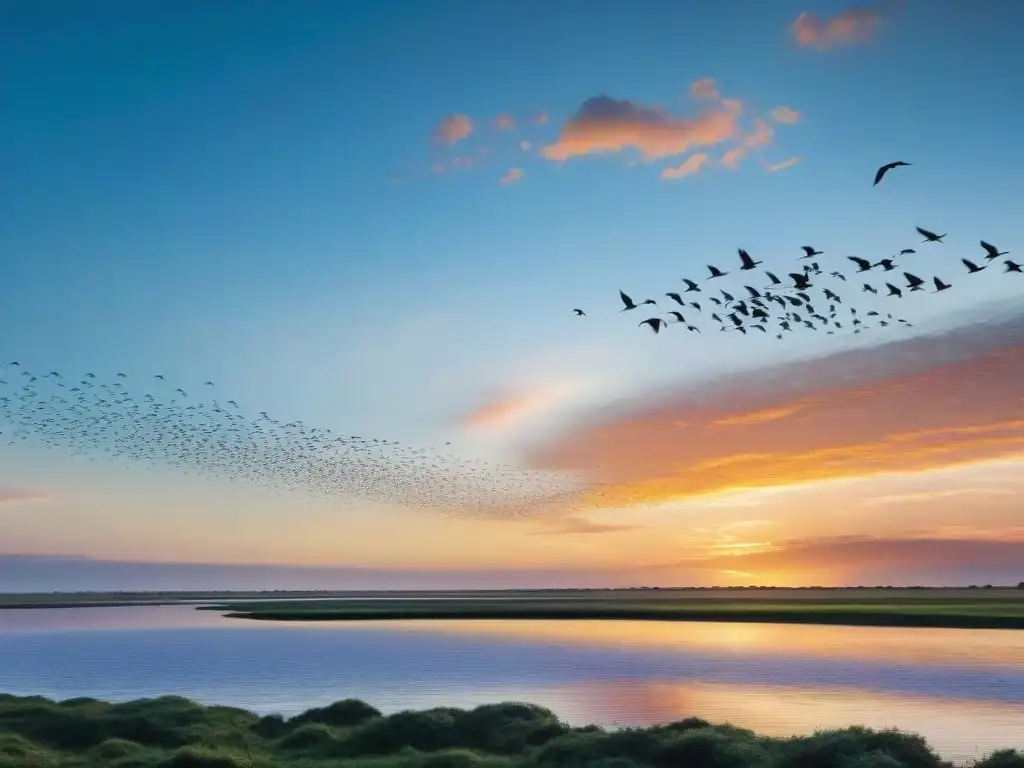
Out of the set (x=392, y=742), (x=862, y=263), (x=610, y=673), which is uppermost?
(x=862, y=263)

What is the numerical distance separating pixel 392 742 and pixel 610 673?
30.8m

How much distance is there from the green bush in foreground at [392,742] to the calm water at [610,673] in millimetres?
6975

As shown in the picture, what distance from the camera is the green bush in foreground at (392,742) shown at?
29391 millimetres

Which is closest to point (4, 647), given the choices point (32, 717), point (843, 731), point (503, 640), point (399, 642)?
point (399, 642)

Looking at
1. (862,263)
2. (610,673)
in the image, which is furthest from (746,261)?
(610,673)

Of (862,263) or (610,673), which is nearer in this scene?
(862,263)

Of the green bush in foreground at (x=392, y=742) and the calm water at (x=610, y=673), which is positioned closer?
the green bush in foreground at (x=392, y=742)

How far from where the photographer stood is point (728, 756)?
3077 centimetres

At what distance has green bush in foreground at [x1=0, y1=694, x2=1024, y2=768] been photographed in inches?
1157

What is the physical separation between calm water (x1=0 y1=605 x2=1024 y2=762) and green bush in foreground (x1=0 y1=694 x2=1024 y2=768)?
6975 mm

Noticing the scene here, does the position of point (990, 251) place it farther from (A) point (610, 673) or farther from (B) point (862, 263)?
(A) point (610, 673)

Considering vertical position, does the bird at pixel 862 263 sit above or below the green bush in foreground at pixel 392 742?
above

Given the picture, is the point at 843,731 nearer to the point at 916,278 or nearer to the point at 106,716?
the point at 916,278

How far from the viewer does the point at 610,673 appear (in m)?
64.6
